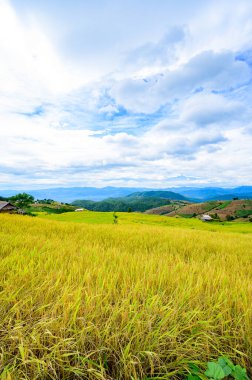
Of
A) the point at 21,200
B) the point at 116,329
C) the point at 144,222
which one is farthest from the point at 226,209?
the point at 116,329

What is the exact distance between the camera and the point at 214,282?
2402 millimetres

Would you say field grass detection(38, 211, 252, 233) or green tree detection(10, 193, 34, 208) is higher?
green tree detection(10, 193, 34, 208)

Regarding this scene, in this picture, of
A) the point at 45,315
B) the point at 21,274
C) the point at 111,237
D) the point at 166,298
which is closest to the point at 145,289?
the point at 166,298

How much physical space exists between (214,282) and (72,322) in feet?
5.40

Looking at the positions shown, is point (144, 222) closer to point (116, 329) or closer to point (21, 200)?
point (116, 329)

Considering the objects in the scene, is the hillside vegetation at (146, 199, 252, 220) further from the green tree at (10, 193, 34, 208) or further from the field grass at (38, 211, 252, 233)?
the green tree at (10, 193, 34, 208)

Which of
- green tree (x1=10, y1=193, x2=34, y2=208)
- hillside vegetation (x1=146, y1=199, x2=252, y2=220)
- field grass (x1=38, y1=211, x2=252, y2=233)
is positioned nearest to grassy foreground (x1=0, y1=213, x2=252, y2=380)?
field grass (x1=38, y1=211, x2=252, y2=233)

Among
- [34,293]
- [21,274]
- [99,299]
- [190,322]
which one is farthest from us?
[21,274]

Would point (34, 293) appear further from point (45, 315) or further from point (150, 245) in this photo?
point (150, 245)

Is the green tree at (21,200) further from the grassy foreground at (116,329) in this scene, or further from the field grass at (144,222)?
the grassy foreground at (116,329)

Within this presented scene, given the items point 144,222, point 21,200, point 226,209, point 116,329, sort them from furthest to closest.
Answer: point 226,209, point 21,200, point 144,222, point 116,329

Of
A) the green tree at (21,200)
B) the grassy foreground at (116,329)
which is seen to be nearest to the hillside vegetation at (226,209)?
the green tree at (21,200)

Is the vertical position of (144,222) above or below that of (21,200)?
below

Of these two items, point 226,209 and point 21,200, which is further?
point 226,209
